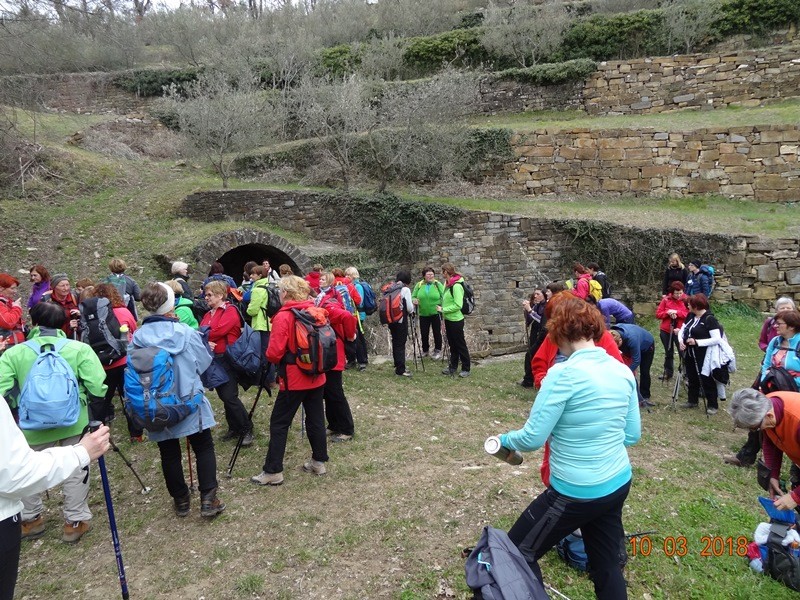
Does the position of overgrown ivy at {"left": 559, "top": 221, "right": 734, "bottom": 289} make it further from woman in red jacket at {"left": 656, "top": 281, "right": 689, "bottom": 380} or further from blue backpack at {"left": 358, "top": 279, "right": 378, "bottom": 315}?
blue backpack at {"left": 358, "top": 279, "right": 378, "bottom": 315}

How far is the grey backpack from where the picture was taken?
225 centimetres

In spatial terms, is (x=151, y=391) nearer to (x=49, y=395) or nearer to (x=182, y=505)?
(x=49, y=395)

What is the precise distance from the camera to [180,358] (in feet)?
12.0

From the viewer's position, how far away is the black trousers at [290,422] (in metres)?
4.26

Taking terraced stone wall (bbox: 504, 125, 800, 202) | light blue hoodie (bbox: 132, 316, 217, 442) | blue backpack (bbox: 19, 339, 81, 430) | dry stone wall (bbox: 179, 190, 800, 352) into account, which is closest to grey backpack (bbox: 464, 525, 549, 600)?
light blue hoodie (bbox: 132, 316, 217, 442)

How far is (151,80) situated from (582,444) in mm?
26303

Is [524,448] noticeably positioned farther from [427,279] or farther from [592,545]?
[427,279]

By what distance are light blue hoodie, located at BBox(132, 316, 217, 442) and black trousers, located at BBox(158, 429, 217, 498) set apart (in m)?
0.13

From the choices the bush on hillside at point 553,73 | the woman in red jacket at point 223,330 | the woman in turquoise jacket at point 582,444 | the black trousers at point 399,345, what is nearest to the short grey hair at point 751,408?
the woman in turquoise jacket at point 582,444

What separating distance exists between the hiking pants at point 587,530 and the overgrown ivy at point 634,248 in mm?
11950

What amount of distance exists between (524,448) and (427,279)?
21.4 feet

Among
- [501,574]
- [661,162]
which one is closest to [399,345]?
[501,574]

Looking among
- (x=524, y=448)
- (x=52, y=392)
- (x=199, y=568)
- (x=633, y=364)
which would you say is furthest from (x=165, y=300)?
(x=633, y=364)

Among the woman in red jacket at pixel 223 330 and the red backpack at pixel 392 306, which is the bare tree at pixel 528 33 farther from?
the woman in red jacket at pixel 223 330
